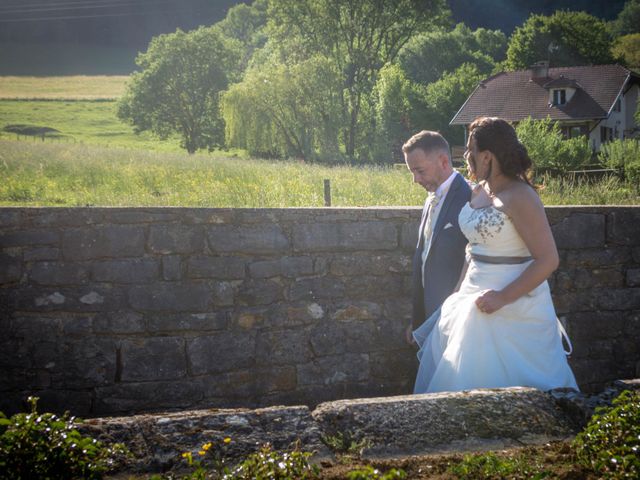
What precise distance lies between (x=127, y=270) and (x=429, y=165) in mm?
2342

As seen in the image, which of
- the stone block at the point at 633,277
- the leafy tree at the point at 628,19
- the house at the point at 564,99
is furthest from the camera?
the leafy tree at the point at 628,19

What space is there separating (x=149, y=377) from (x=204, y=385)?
0.42m

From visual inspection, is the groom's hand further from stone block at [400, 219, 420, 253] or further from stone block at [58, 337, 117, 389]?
stone block at [58, 337, 117, 389]

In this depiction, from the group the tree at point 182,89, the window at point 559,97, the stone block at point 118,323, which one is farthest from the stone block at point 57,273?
the tree at point 182,89

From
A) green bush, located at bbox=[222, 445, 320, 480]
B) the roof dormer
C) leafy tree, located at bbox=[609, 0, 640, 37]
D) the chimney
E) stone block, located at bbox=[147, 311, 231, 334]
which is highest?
leafy tree, located at bbox=[609, 0, 640, 37]

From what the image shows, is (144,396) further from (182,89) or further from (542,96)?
(182,89)

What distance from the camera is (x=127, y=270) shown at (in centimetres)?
514

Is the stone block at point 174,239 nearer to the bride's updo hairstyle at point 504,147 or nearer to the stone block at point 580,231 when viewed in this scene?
the bride's updo hairstyle at point 504,147

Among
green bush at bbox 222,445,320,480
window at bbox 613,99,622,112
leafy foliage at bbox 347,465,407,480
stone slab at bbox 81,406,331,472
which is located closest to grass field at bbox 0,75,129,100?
stone slab at bbox 81,406,331,472

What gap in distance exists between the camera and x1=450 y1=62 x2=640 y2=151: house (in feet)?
149

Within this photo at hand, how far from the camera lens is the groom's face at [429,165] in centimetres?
465

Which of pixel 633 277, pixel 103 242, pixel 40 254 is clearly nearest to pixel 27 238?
pixel 40 254

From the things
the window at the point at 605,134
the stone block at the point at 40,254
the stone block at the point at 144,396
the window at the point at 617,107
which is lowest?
the stone block at the point at 144,396

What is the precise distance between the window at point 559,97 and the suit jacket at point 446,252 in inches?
1767
